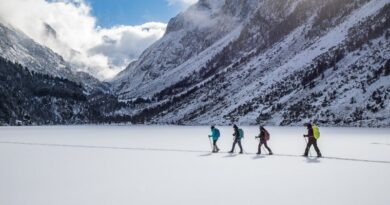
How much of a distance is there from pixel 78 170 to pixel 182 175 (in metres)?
6.64

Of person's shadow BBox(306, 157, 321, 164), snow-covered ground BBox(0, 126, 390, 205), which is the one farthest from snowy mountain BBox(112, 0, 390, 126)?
snow-covered ground BBox(0, 126, 390, 205)

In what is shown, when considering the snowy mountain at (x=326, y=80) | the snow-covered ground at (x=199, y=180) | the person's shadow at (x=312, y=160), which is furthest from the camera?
the snowy mountain at (x=326, y=80)

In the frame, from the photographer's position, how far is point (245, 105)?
15400 centimetres

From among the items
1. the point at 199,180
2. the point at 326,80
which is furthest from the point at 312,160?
the point at 326,80

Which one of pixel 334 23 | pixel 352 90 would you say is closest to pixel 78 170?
pixel 352 90

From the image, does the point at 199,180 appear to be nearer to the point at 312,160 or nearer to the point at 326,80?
the point at 312,160

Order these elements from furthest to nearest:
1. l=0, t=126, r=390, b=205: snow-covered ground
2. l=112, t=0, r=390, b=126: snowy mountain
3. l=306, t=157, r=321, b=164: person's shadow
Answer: l=112, t=0, r=390, b=126: snowy mountain
l=306, t=157, r=321, b=164: person's shadow
l=0, t=126, r=390, b=205: snow-covered ground

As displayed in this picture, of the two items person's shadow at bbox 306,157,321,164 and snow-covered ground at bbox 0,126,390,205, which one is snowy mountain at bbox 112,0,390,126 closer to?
person's shadow at bbox 306,157,321,164

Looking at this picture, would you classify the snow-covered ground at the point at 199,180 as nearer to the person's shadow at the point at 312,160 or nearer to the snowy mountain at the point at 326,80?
the person's shadow at the point at 312,160

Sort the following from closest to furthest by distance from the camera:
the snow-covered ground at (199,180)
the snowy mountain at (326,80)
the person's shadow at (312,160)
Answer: the snow-covered ground at (199,180) < the person's shadow at (312,160) < the snowy mountain at (326,80)

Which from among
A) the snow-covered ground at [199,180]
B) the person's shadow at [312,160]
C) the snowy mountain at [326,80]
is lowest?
the snow-covered ground at [199,180]

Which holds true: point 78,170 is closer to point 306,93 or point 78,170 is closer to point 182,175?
point 182,175

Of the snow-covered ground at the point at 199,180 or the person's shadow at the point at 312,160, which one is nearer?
the snow-covered ground at the point at 199,180

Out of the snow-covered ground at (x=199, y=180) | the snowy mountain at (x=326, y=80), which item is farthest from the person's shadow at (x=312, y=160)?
the snowy mountain at (x=326, y=80)
